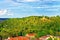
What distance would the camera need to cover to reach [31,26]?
646cm

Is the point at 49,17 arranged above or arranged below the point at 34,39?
above

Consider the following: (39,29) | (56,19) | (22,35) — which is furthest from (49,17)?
(22,35)

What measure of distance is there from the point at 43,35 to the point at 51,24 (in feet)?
2.68

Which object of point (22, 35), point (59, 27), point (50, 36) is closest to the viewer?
point (50, 36)

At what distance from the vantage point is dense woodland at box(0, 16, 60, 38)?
6.25 meters

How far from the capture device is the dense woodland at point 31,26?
625 centimetres

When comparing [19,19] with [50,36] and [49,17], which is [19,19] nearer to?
[49,17]

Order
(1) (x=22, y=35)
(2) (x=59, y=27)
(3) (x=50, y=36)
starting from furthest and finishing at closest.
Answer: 1. (2) (x=59, y=27)
2. (1) (x=22, y=35)
3. (3) (x=50, y=36)

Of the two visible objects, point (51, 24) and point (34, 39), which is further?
point (51, 24)

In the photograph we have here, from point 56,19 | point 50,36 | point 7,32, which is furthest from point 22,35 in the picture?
point 56,19

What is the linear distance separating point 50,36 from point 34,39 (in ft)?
1.48

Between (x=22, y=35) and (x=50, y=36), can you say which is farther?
(x=22, y=35)

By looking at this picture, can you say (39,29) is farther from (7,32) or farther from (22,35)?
(7,32)

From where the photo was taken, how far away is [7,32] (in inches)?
248
